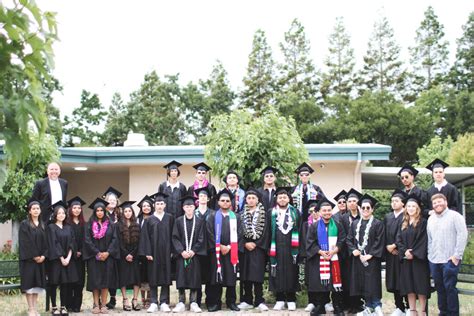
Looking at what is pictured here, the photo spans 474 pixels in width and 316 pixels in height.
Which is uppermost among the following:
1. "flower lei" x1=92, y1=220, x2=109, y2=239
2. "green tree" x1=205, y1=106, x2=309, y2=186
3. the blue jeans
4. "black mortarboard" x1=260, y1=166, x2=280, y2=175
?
"green tree" x1=205, y1=106, x2=309, y2=186

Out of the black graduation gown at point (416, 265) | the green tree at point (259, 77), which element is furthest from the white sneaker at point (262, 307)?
the green tree at point (259, 77)

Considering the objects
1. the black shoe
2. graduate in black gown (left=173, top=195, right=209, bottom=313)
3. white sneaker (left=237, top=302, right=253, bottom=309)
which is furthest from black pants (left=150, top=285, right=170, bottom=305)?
white sneaker (left=237, top=302, right=253, bottom=309)

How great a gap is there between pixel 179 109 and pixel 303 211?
2990cm

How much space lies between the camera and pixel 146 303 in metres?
11.2

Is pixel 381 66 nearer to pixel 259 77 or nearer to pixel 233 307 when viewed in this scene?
pixel 259 77

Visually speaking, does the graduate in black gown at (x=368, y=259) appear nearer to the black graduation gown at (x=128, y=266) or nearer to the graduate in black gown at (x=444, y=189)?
the graduate in black gown at (x=444, y=189)

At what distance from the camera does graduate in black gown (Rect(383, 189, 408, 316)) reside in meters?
9.60

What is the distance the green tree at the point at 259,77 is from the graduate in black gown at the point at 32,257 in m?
31.7

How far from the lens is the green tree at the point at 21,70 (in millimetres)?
2807

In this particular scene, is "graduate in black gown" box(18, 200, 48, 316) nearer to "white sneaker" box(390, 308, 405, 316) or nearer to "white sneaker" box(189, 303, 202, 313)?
"white sneaker" box(189, 303, 202, 313)

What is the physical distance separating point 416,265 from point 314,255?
1.48 metres

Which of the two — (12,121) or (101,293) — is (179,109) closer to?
(101,293)

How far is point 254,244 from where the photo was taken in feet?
34.8

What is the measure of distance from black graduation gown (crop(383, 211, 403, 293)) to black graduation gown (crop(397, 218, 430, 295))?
191 millimetres
